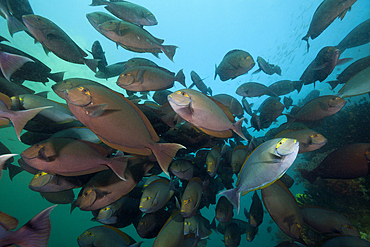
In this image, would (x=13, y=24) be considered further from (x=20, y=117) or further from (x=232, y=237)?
(x=232, y=237)

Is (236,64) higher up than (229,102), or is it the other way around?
(236,64)

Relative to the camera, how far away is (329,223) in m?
2.01

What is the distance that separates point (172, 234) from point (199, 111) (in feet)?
5.97

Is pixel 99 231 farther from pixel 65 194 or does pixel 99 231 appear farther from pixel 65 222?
pixel 65 222

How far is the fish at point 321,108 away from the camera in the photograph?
246cm

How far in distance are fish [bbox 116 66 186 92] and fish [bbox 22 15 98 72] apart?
62 cm

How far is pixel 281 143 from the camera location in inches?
49.6

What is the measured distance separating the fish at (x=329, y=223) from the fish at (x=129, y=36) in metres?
3.55

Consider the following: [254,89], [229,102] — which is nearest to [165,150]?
[229,102]

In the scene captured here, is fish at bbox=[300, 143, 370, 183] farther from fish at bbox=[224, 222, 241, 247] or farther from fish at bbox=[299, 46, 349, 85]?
fish at bbox=[224, 222, 241, 247]

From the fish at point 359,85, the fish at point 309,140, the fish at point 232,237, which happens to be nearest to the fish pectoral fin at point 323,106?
the fish at point 359,85

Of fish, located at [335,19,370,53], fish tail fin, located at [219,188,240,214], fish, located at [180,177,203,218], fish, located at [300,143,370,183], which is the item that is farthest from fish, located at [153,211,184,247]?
fish, located at [335,19,370,53]

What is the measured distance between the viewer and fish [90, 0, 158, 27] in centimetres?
235

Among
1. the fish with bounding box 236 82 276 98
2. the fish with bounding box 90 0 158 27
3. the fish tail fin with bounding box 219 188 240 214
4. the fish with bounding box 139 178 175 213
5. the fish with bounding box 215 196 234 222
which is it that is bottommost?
the fish with bounding box 215 196 234 222
